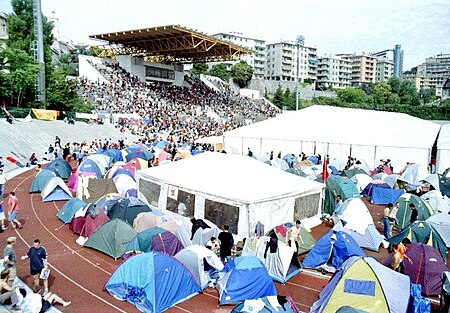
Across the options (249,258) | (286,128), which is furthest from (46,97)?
(249,258)

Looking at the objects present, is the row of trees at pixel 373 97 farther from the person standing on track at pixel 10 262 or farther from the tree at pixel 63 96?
the person standing on track at pixel 10 262

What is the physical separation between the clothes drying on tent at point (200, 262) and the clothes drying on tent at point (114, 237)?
2.05m

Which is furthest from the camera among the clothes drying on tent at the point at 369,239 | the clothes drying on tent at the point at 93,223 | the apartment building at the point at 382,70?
the apartment building at the point at 382,70

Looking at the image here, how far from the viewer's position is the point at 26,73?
3612 centimetres

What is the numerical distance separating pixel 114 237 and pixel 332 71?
119 m

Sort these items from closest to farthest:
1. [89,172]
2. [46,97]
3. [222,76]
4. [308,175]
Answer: [89,172]
[308,175]
[46,97]
[222,76]

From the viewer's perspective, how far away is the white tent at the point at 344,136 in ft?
91.2

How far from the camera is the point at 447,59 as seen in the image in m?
195

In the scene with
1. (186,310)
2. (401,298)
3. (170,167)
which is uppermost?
(170,167)

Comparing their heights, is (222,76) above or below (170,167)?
above

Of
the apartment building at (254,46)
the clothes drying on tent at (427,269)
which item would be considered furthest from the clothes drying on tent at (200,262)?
the apartment building at (254,46)

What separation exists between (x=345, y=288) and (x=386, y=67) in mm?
158507

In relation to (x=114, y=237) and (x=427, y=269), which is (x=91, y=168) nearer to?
(x=114, y=237)

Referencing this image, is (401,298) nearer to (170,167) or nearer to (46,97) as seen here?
(170,167)
